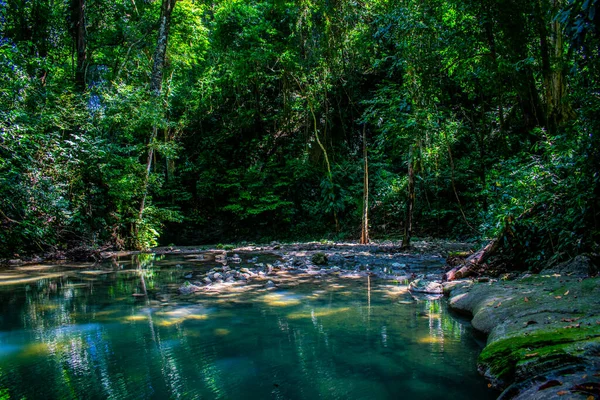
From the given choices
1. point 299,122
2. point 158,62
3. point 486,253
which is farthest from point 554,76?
point 299,122

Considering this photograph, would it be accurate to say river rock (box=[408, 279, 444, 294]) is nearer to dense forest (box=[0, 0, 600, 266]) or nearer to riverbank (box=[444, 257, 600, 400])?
riverbank (box=[444, 257, 600, 400])

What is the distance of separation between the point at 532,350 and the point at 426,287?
8.98ft

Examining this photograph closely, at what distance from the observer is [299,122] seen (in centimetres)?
1727

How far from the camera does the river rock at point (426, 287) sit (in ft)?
14.6

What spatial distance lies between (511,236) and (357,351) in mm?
3266

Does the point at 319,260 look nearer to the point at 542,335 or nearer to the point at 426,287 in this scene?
the point at 426,287

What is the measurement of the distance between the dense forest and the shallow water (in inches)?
89.3

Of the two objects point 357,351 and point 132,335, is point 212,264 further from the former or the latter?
point 357,351

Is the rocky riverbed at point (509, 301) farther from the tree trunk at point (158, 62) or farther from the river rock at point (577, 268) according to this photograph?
the tree trunk at point (158, 62)

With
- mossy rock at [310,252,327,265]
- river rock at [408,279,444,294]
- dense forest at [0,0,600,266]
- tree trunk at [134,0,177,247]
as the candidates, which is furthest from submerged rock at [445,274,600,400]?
tree trunk at [134,0,177,247]

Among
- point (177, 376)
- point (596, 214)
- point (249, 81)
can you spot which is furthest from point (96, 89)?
point (596, 214)

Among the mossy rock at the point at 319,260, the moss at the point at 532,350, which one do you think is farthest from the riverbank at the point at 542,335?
the mossy rock at the point at 319,260

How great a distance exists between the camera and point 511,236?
4730 mm

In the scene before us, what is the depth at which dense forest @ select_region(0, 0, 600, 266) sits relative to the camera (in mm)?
5148
